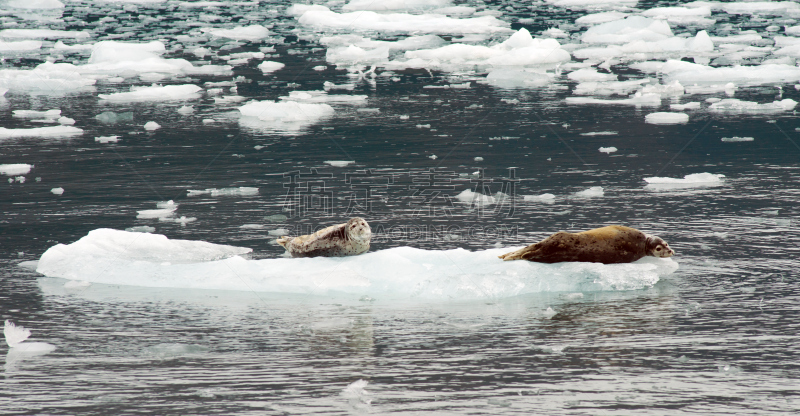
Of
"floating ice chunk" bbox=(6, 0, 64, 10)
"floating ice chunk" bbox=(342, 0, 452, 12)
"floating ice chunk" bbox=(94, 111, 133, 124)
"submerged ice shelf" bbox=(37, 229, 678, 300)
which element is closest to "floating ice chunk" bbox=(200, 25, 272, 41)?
"floating ice chunk" bbox=(342, 0, 452, 12)

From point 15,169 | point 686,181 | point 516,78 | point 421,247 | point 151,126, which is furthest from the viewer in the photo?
point 516,78

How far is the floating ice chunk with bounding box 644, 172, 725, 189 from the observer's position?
8.02 meters

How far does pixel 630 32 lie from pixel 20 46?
566 inches

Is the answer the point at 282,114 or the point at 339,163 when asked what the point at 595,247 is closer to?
the point at 339,163

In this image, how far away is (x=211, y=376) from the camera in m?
3.91

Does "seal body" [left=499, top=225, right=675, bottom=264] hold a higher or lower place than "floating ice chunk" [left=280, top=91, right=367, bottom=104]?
higher

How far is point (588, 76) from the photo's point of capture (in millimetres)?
15094

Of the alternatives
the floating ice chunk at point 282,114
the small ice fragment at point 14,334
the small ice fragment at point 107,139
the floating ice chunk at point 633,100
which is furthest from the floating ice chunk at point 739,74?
the small ice fragment at point 14,334

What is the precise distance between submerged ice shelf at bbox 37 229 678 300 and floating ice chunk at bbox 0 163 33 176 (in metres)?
3.50

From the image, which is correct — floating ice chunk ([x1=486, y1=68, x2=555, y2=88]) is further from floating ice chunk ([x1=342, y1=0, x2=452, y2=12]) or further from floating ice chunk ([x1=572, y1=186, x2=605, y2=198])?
floating ice chunk ([x1=342, y1=0, x2=452, y2=12])

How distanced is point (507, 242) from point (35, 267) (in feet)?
10.7

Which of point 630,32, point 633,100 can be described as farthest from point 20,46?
point 633,100

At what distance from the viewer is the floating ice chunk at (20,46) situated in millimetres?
19812

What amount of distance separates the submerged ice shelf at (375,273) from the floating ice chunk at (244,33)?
685 inches
